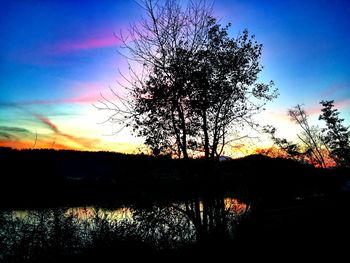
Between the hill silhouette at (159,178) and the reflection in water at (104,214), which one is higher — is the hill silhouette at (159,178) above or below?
above

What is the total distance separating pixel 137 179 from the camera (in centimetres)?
2042

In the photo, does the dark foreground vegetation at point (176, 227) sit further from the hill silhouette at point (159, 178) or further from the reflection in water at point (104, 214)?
the reflection in water at point (104, 214)

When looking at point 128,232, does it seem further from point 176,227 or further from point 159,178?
point 159,178

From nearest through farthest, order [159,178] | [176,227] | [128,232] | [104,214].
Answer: [128,232] → [176,227] → [159,178] → [104,214]

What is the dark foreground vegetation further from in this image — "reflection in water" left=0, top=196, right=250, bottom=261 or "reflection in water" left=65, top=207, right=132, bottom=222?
"reflection in water" left=65, top=207, right=132, bottom=222

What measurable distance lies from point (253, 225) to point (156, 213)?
7.55m

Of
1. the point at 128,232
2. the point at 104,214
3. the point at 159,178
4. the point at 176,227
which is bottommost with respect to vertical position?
the point at 176,227

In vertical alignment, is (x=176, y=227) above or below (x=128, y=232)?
below

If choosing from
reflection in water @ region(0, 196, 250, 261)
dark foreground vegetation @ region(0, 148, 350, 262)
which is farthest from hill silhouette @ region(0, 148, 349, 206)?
reflection in water @ region(0, 196, 250, 261)

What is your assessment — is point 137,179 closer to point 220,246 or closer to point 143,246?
point 143,246

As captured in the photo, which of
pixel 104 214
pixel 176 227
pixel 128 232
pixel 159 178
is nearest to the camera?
pixel 128 232

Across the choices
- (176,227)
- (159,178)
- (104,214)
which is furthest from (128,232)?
(104,214)

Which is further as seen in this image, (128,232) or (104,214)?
(104,214)

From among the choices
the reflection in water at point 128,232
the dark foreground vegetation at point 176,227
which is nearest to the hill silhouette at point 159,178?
the dark foreground vegetation at point 176,227
